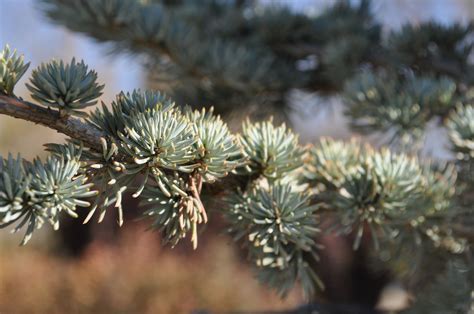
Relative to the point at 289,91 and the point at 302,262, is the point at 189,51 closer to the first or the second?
the point at 289,91

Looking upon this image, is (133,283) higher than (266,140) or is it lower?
higher

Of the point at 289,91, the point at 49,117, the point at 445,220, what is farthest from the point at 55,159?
the point at 289,91

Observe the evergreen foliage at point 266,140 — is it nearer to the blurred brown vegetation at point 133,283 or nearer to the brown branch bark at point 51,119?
the brown branch bark at point 51,119

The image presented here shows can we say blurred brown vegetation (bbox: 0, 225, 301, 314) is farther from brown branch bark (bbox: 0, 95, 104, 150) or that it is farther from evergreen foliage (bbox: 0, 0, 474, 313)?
brown branch bark (bbox: 0, 95, 104, 150)

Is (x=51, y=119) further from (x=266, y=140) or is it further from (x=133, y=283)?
(x=133, y=283)

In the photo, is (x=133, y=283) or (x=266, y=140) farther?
(x=133, y=283)

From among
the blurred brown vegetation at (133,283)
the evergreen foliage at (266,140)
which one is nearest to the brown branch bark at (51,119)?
the evergreen foliage at (266,140)

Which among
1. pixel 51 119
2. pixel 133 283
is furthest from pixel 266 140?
pixel 133 283
